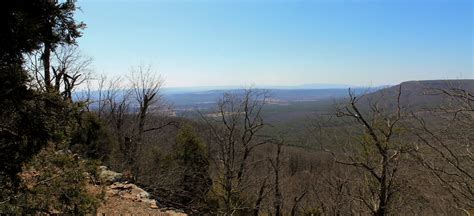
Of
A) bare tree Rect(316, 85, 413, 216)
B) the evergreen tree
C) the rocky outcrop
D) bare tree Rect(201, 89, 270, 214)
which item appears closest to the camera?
the rocky outcrop

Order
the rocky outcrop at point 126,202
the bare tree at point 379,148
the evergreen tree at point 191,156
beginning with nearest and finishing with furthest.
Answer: the rocky outcrop at point 126,202
the bare tree at point 379,148
the evergreen tree at point 191,156

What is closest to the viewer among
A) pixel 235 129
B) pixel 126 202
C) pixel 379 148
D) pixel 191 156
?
pixel 379 148

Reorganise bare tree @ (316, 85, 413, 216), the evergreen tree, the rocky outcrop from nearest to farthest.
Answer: the rocky outcrop
bare tree @ (316, 85, 413, 216)
the evergreen tree

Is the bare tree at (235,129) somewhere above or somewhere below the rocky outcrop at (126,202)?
above

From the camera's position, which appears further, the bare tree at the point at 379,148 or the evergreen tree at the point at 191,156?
the evergreen tree at the point at 191,156

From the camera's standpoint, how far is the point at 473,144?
20.5 ft

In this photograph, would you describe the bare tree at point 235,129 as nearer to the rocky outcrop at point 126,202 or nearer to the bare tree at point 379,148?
the rocky outcrop at point 126,202

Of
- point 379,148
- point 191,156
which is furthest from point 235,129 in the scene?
point 379,148

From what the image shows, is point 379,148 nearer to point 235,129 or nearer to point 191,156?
point 235,129

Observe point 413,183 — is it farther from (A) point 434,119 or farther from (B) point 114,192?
(B) point 114,192

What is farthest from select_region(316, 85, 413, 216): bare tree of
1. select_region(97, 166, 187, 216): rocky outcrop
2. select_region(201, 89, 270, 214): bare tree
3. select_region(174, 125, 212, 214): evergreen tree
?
select_region(174, 125, 212, 214): evergreen tree

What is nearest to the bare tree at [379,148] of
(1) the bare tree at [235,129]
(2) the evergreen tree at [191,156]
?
(1) the bare tree at [235,129]

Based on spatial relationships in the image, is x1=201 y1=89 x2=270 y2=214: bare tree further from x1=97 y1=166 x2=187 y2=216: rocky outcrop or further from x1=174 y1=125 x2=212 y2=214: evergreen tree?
x1=97 y1=166 x2=187 y2=216: rocky outcrop

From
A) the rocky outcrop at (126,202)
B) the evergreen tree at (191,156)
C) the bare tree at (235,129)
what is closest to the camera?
the rocky outcrop at (126,202)
